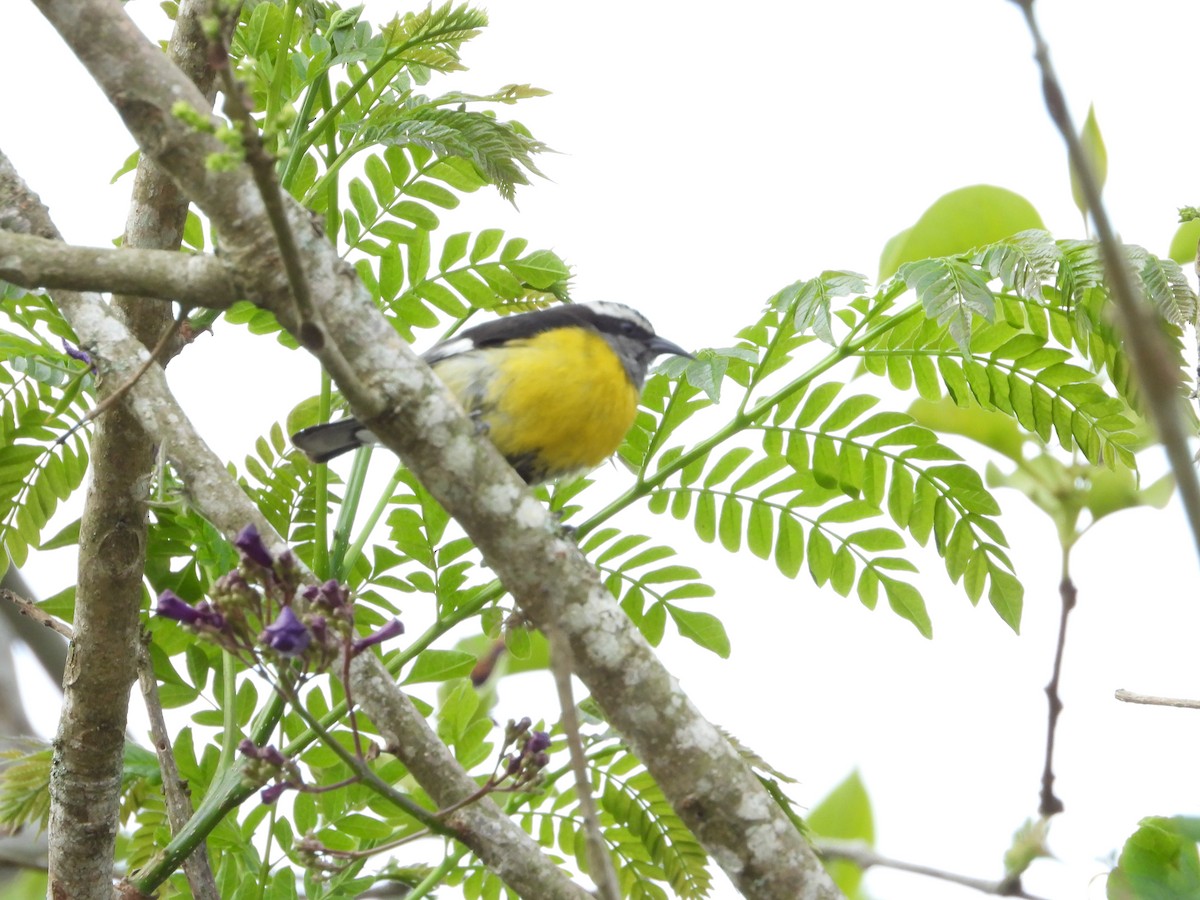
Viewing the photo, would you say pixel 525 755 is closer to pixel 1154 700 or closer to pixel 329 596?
pixel 329 596

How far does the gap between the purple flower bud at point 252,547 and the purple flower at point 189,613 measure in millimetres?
102

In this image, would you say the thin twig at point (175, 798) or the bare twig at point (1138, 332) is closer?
the bare twig at point (1138, 332)

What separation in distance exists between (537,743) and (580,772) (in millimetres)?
1007

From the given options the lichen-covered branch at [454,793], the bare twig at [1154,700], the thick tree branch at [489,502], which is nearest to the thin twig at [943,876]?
the bare twig at [1154,700]

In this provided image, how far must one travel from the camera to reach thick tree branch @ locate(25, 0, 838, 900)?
80.6 inches

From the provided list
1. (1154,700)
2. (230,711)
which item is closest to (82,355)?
(230,711)

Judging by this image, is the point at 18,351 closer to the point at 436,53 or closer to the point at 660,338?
the point at 436,53

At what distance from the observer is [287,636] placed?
6.16 ft

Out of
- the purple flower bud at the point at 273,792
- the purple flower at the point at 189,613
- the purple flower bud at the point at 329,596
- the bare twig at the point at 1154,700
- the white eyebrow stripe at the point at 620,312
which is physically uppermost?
the white eyebrow stripe at the point at 620,312

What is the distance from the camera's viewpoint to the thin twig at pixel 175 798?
2.49 meters

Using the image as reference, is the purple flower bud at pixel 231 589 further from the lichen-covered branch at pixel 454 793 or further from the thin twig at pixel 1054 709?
the thin twig at pixel 1054 709

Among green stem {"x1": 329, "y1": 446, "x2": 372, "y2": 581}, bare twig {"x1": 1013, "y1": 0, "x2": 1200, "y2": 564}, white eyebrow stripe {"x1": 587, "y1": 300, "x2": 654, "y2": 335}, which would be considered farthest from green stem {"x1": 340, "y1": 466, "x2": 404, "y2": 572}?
bare twig {"x1": 1013, "y1": 0, "x2": 1200, "y2": 564}

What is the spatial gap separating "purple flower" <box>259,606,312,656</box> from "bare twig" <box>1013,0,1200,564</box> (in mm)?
1417

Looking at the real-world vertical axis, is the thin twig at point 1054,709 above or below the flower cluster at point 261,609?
below
